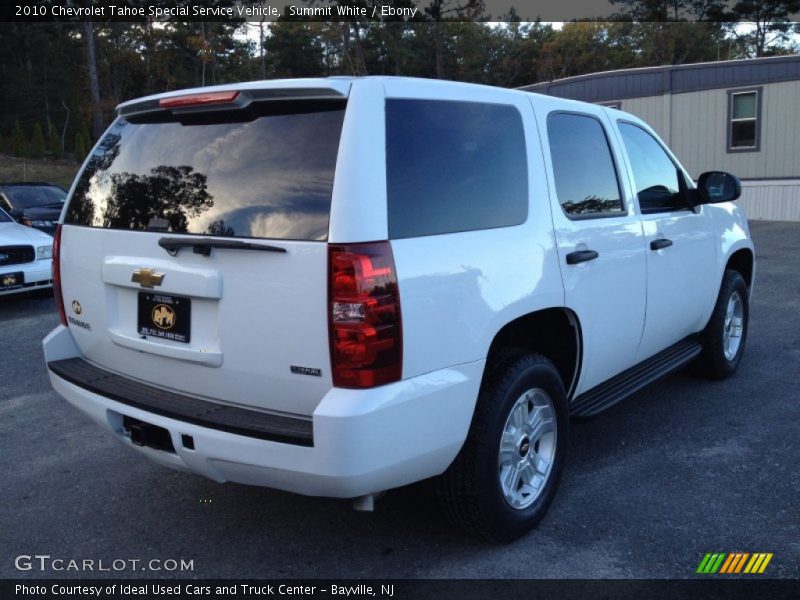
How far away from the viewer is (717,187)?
16.3ft

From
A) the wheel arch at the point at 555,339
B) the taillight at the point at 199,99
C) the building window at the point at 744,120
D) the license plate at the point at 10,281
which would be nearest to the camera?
the taillight at the point at 199,99

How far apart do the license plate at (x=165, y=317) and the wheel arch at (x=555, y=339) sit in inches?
54.4

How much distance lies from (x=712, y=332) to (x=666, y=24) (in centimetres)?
5301

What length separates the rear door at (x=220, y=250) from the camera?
2.72 meters

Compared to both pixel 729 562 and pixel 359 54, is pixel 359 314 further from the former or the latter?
pixel 359 54

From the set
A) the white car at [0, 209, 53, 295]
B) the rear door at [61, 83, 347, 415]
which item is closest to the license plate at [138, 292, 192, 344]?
the rear door at [61, 83, 347, 415]

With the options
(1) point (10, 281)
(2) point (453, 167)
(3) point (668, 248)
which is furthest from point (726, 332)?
(1) point (10, 281)

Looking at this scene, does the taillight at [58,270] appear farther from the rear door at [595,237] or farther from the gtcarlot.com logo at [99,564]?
the rear door at [595,237]

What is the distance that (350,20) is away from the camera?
134ft

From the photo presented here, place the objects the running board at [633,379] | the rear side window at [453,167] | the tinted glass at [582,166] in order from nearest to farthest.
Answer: the rear side window at [453,167], the tinted glass at [582,166], the running board at [633,379]

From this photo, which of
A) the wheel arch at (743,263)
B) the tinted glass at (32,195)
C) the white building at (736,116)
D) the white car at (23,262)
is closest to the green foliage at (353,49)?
the white building at (736,116)

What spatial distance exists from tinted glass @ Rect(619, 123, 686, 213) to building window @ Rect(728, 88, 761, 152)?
632 inches

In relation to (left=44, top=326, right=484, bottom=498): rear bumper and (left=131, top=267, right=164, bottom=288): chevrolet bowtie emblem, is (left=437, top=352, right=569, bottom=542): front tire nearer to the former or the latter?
(left=44, top=326, right=484, bottom=498): rear bumper

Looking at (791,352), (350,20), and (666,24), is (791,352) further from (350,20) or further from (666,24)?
(666,24)
